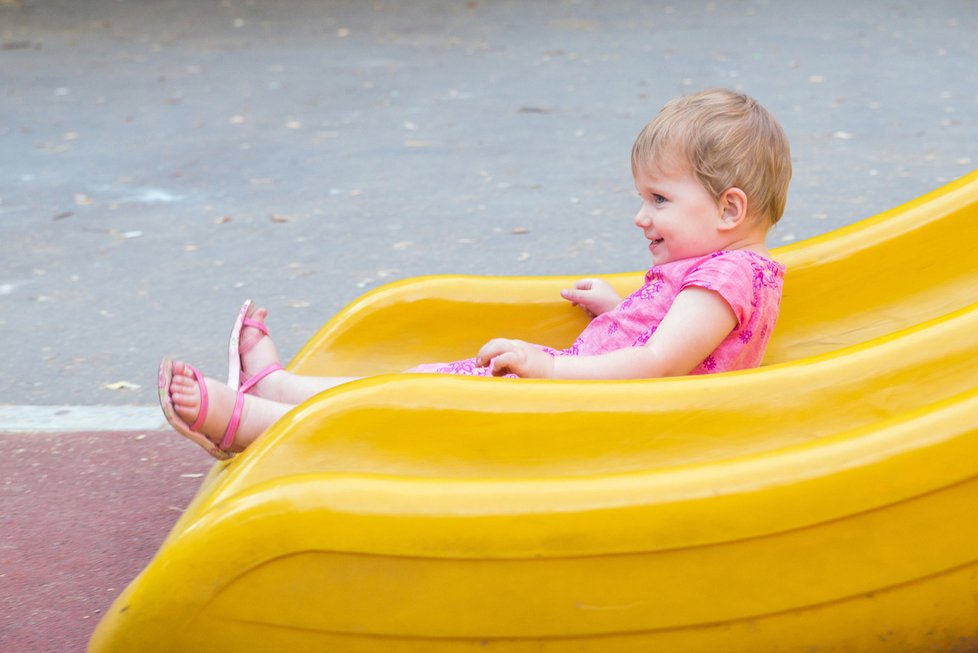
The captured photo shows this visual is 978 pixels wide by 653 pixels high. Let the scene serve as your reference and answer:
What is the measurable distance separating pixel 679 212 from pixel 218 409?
87 centimetres

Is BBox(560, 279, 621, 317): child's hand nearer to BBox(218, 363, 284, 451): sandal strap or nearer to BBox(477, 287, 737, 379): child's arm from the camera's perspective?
BBox(477, 287, 737, 379): child's arm

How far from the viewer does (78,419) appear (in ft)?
9.97

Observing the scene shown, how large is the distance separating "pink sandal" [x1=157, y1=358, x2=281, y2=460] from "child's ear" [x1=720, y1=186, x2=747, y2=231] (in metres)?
0.90

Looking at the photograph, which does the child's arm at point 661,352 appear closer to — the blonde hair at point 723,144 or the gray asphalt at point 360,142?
the blonde hair at point 723,144

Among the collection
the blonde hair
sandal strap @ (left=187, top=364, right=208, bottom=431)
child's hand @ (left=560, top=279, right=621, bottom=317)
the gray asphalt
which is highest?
the blonde hair

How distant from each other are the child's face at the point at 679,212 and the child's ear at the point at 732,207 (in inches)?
0.4

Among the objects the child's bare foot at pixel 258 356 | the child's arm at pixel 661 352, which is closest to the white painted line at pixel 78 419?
the child's bare foot at pixel 258 356

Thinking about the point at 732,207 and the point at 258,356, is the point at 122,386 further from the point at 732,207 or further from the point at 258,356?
the point at 732,207

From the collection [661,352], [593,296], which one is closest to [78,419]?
[593,296]

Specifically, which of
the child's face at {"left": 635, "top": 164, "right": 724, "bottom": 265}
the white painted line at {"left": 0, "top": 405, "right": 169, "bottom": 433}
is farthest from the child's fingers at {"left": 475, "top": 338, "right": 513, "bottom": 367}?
the white painted line at {"left": 0, "top": 405, "right": 169, "bottom": 433}

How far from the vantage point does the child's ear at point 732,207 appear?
2.19 m

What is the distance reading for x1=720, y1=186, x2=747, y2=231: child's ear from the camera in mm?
2193

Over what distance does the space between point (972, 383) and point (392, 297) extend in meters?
1.21

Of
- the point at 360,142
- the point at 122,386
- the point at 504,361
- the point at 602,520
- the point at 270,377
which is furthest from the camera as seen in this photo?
the point at 360,142
